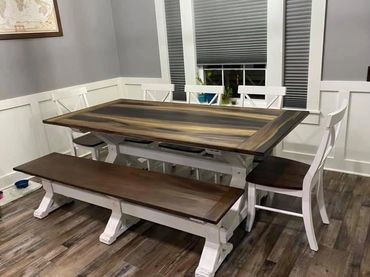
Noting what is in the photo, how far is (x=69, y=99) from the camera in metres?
3.73

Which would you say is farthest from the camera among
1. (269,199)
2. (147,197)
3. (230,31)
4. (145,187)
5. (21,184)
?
(230,31)

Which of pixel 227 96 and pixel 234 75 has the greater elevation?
pixel 234 75

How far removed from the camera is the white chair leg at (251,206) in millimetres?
2182

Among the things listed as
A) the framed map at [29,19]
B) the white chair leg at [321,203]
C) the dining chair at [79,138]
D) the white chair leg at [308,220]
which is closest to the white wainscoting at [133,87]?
the dining chair at [79,138]

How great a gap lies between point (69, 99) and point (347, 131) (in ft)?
9.79

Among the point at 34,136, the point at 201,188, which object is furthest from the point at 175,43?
the point at 201,188

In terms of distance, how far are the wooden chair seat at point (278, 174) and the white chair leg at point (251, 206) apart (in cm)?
7

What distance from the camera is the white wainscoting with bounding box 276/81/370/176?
2910 millimetres

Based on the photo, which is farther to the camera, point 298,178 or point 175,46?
point 175,46

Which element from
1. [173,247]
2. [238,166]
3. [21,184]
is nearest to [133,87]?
[21,184]

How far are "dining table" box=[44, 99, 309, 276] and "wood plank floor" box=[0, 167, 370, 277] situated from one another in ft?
0.67

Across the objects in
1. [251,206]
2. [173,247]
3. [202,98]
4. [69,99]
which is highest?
[69,99]

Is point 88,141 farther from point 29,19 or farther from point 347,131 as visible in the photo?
point 347,131

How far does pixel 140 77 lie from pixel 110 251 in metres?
2.52
